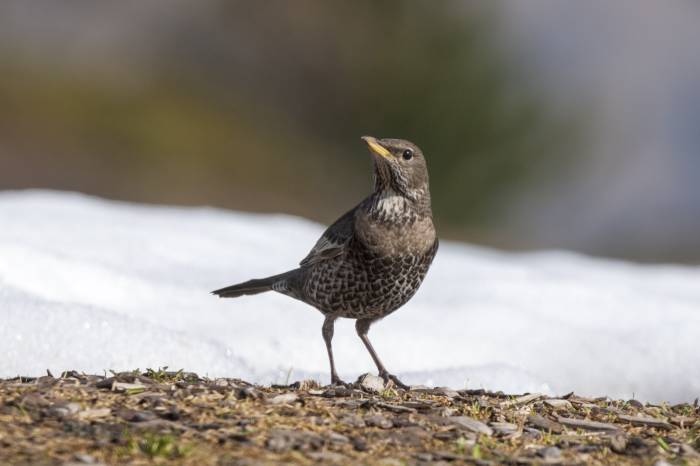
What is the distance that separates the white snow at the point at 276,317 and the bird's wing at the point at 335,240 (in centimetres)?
71

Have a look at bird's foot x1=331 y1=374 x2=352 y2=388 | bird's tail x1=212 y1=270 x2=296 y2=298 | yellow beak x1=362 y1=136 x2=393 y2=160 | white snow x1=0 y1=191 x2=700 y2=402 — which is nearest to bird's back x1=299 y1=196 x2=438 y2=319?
yellow beak x1=362 y1=136 x2=393 y2=160

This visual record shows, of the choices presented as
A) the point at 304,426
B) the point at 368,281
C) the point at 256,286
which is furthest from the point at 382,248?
the point at 304,426

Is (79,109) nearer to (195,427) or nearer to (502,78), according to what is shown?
(502,78)

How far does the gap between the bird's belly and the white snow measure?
0.50 meters

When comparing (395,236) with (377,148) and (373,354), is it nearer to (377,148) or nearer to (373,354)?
(377,148)

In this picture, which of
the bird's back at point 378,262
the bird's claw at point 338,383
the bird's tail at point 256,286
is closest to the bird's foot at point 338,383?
the bird's claw at point 338,383

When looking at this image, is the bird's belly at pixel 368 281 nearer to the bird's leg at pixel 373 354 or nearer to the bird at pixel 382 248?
the bird at pixel 382 248

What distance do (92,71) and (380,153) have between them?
1787 cm

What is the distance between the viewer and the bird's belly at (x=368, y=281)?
5496 millimetres

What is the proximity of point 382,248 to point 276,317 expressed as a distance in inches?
69.1

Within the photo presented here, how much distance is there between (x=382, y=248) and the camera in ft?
18.0

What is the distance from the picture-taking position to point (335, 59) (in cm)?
2216

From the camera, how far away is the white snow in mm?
5551

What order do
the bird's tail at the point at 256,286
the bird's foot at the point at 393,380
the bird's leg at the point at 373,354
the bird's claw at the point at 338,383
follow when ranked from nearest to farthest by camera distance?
the bird's claw at the point at 338,383, the bird's foot at the point at 393,380, the bird's leg at the point at 373,354, the bird's tail at the point at 256,286
